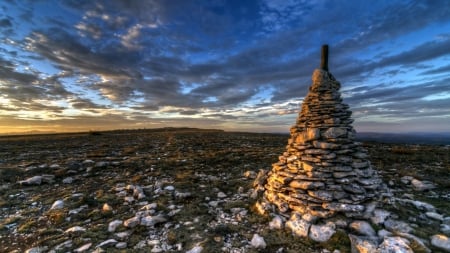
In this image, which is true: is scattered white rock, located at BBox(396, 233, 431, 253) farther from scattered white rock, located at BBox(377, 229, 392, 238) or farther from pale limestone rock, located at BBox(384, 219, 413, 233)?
pale limestone rock, located at BBox(384, 219, 413, 233)

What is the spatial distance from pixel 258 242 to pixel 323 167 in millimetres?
3673

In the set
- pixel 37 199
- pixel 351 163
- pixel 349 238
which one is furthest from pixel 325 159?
pixel 37 199

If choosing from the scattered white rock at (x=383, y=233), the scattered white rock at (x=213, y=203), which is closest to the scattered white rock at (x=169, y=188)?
the scattered white rock at (x=213, y=203)

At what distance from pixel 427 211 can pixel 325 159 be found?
4.49m

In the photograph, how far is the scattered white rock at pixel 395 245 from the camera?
18.2 ft

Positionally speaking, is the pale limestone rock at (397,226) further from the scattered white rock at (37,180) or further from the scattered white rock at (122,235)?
the scattered white rock at (37,180)

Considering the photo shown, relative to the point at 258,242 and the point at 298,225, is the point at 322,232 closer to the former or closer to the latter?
the point at 298,225

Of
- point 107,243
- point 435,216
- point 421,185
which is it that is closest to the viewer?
point 107,243

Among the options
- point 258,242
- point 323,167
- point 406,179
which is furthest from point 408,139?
point 258,242

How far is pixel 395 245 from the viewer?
5656 mm

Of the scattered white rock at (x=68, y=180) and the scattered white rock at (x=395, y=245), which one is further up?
the scattered white rock at (x=395, y=245)

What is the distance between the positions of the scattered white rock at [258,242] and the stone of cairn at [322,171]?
126 cm

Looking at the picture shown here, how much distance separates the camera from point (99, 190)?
1212 cm

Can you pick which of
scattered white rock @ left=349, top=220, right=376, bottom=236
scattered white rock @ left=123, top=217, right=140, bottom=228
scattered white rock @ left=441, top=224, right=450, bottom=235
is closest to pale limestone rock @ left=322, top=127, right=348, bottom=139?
scattered white rock @ left=349, top=220, right=376, bottom=236
